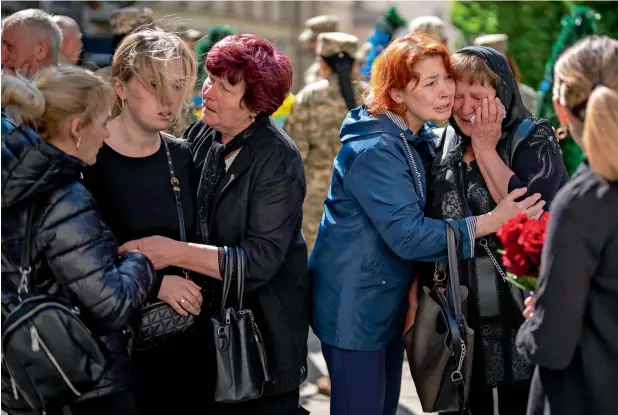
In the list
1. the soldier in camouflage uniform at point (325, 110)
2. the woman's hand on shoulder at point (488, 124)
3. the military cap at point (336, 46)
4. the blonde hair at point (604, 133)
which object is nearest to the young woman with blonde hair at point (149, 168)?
the woman's hand on shoulder at point (488, 124)

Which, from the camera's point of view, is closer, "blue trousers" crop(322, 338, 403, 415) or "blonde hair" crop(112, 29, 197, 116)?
"blonde hair" crop(112, 29, 197, 116)

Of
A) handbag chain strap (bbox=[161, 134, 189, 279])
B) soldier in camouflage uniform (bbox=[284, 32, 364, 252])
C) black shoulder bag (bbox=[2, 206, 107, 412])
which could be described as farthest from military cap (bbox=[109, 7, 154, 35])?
black shoulder bag (bbox=[2, 206, 107, 412])

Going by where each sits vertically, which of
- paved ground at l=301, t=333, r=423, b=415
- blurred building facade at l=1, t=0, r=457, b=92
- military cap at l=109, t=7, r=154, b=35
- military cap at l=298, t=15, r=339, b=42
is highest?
military cap at l=109, t=7, r=154, b=35

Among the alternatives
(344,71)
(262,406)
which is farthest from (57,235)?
(344,71)

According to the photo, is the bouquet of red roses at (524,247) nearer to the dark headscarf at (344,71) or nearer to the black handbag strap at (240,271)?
the black handbag strap at (240,271)

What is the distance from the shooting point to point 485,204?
3818mm

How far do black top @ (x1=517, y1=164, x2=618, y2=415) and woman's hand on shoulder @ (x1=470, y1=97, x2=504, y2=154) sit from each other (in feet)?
2.99

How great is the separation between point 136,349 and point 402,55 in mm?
1583

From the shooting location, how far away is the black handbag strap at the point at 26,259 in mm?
2920

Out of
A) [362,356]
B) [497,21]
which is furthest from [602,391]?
[497,21]

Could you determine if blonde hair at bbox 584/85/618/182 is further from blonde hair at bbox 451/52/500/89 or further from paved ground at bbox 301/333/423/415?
paved ground at bbox 301/333/423/415

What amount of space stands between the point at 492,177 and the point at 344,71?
3719mm

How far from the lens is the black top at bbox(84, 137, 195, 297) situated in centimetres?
363

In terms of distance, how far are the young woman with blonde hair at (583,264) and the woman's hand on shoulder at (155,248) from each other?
1.35m
